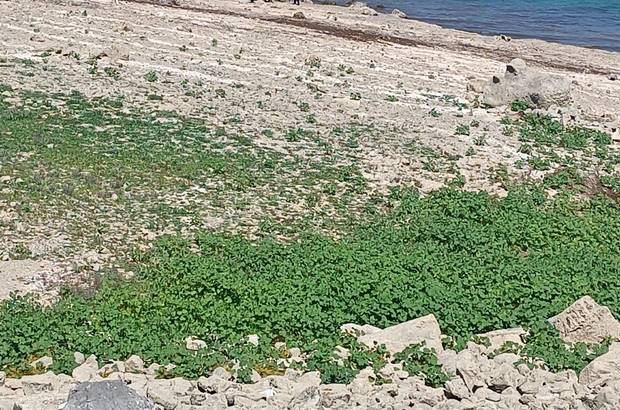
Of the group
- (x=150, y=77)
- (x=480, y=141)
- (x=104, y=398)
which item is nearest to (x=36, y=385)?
(x=104, y=398)

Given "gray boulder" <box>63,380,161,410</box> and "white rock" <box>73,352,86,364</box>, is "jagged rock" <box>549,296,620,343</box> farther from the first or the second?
"white rock" <box>73,352,86,364</box>

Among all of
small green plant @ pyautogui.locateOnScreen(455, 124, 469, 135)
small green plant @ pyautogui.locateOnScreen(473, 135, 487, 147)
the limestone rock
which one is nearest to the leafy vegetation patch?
the limestone rock

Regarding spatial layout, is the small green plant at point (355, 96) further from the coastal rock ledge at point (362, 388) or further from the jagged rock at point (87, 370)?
the jagged rock at point (87, 370)

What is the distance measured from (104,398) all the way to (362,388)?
2310 millimetres

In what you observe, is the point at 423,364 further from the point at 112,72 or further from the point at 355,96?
the point at 112,72

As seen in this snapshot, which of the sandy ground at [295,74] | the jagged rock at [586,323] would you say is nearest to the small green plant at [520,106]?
the sandy ground at [295,74]

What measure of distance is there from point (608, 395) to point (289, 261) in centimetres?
420

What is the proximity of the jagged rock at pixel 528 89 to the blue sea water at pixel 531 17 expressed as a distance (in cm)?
1574

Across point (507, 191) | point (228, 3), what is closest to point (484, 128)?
point (507, 191)

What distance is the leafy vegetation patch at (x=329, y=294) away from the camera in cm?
809

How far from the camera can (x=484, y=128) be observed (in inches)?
643

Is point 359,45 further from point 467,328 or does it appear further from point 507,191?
point 467,328

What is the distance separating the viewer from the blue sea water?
3534 centimetres

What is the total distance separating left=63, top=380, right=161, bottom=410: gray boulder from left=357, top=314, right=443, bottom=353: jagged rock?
2.62m
